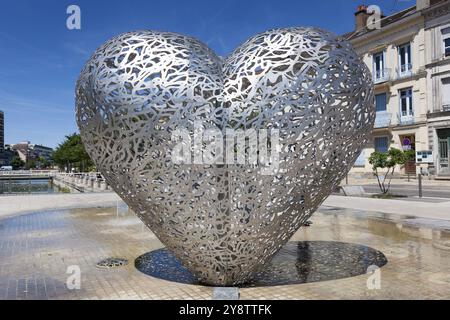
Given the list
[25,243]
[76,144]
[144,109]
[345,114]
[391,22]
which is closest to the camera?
[144,109]

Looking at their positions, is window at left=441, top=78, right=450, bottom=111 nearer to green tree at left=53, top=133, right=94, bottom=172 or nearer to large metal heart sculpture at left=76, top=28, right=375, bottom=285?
large metal heart sculpture at left=76, top=28, right=375, bottom=285

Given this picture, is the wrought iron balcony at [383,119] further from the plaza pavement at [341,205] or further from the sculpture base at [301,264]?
the sculpture base at [301,264]

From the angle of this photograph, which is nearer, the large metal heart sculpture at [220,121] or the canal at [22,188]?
the large metal heart sculpture at [220,121]

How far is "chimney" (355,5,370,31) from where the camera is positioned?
127 feet

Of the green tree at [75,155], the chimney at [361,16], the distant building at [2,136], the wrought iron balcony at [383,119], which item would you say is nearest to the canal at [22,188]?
the green tree at [75,155]

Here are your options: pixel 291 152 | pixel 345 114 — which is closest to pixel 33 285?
pixel 291 152

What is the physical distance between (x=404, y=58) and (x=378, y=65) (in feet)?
9.03

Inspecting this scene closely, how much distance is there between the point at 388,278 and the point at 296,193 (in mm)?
2088

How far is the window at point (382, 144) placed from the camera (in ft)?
116

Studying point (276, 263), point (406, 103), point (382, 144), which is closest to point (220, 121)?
point (276, 263)

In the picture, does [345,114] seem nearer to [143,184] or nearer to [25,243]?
[143,184]

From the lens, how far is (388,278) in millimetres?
5973

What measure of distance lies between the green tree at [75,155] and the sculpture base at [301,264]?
51387 millimetres

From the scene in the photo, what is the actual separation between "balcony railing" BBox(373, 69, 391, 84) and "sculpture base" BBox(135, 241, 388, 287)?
2977cm
